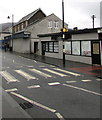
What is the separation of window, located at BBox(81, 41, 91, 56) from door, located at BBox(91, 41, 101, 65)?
591 millimetres

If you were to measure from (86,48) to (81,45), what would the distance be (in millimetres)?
912

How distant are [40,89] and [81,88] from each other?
2.08 metres

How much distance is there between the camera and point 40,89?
8.22 m

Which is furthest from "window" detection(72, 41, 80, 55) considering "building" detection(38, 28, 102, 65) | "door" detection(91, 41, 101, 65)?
"door" detection(91, 41, 101, 65)

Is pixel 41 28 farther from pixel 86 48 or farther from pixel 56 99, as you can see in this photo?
pixel 56 99

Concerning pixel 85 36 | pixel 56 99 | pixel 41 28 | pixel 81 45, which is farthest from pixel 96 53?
pixel 41 28

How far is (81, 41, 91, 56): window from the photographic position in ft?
56.9

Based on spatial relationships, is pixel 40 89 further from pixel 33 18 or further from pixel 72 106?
pixel 33 18

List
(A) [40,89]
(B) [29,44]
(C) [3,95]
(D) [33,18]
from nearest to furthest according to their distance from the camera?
1. (C) [3,95]
2. (A) [40,89]
3. (B) [29,44]
4. (D) [33,18]

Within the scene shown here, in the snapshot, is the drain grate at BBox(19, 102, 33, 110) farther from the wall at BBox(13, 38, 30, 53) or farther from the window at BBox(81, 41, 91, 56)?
the wall at BBox(13, 38, 30, 53)

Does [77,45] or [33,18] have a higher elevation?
[33,18]

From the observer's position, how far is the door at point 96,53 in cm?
1619

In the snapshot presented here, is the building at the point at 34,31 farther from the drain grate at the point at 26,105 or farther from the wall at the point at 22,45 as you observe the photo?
the drain grate at the point at 26,105

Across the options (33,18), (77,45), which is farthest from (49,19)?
(77,45)
